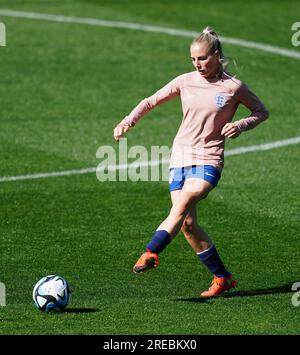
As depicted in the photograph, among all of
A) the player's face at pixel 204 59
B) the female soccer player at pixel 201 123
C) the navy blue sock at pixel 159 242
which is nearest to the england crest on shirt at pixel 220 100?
the female soccer player at pixel 201 123

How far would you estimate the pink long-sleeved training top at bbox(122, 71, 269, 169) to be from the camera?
10719mm

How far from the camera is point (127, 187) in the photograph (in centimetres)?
1517

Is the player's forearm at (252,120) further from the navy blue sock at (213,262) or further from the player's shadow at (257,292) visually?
the player's shadow at (257,292)

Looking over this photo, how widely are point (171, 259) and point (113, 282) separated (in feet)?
3.88

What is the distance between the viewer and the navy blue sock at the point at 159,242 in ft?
34.1

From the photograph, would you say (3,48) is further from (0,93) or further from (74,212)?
(74,212)

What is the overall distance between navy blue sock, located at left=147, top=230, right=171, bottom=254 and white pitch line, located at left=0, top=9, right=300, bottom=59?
12.4 meters

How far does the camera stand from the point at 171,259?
40.8 ft

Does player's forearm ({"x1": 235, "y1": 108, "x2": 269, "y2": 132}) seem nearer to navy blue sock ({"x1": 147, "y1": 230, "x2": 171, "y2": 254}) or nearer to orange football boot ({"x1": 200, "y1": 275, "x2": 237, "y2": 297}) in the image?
navy blue sock ({"x1": 147, "y1": 230, "x2": 171, "y2": 254})

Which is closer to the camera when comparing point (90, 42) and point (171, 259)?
point (171, 259)

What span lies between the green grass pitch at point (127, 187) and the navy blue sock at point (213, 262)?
0.85ft
